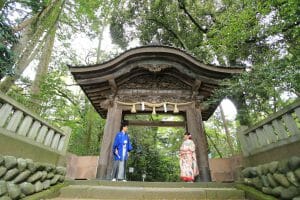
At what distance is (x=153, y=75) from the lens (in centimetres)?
842

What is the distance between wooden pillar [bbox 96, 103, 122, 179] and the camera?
692cm

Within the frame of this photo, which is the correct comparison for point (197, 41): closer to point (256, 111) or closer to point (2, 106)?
point (256, 111)

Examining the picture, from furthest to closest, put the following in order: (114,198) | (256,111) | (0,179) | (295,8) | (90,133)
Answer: (90,133)
(256,111)
(295,8)
(114,198)
(0,179)

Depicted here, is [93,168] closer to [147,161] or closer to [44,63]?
[147,161]

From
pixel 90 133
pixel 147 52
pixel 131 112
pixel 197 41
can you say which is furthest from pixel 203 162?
pixel 197 41

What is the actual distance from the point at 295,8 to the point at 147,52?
14.5 ft

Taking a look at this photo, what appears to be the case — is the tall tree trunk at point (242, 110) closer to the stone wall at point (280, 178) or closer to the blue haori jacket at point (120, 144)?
the stone wall at point (280, 178)

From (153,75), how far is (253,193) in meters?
5.43

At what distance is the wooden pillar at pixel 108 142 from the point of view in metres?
6.92

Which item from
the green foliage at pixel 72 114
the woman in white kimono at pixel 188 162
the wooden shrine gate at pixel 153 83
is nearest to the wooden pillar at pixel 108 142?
the wooden shrine gate at pixel 153 83

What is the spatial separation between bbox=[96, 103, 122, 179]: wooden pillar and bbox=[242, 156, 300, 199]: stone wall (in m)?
4.40

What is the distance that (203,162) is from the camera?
6.94m

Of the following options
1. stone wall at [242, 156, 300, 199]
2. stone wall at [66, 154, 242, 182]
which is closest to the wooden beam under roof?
stone wall at [66, 154, 242, 182]

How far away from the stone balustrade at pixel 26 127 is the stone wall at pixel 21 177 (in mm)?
410
